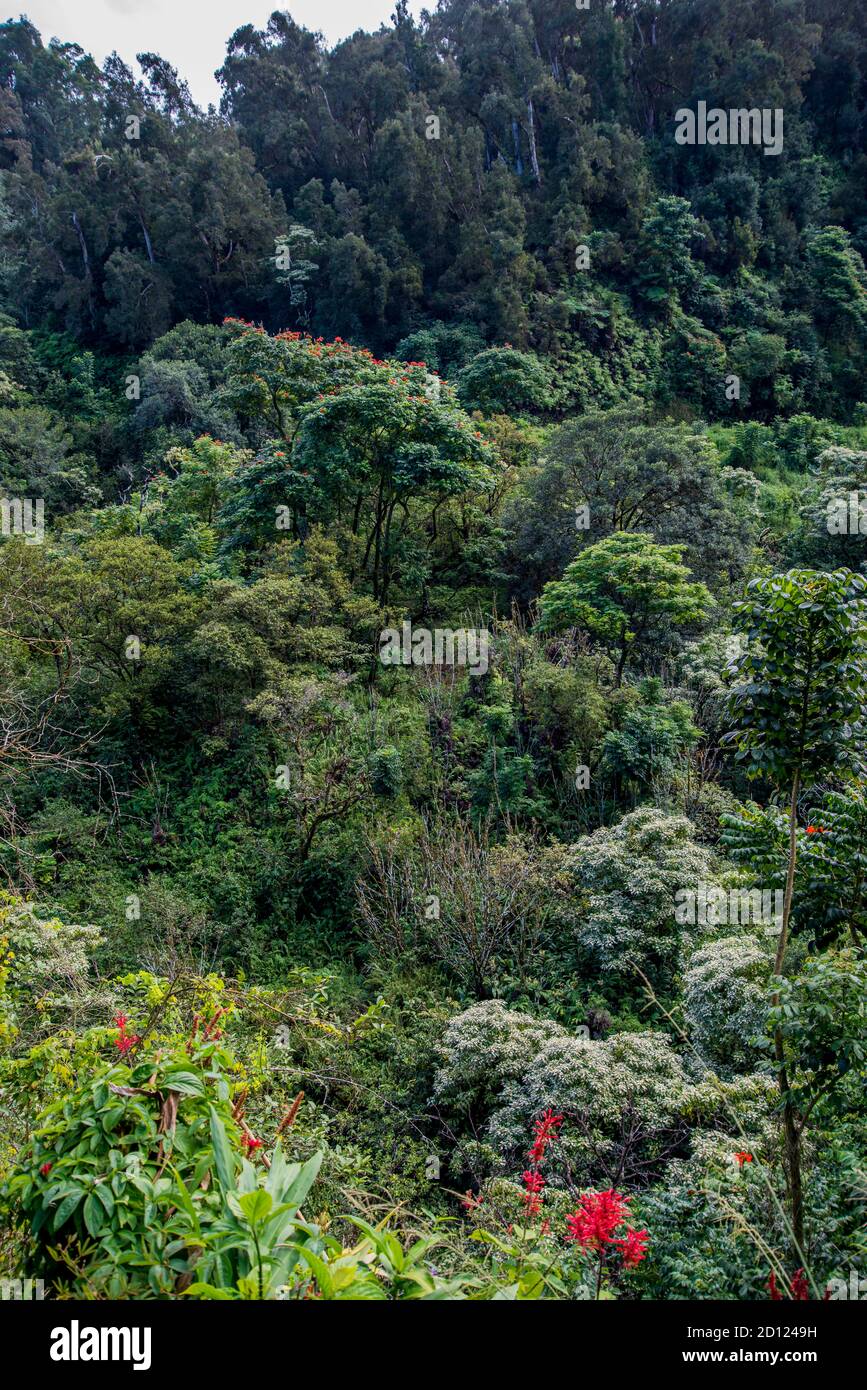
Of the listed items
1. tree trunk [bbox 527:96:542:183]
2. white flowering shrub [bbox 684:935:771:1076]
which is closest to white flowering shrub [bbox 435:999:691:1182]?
white flowering shrub [bbox 684:935:771:1076]

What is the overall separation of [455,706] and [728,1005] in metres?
5.58

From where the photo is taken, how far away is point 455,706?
1012 cm

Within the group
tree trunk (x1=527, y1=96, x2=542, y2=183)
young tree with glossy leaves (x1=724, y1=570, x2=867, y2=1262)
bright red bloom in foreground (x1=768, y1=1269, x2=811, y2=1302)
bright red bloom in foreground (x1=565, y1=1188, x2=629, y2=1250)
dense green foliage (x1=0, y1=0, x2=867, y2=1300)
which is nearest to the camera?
bright red bloom in foreground (x1=565, y1=1188, x2=629, y2=1250)

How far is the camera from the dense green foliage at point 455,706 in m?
3.10

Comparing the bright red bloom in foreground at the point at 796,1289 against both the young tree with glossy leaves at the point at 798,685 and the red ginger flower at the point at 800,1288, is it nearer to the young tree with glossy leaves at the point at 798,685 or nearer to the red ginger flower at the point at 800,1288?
the red ginger flower at the point at 800,1288

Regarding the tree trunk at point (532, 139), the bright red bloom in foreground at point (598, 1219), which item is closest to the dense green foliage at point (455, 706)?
the bright red bloom in foreground at point (598, 1219)

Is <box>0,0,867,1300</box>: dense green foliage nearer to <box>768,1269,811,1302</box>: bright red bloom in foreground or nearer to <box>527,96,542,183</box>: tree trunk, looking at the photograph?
<box>527,96,542,183</box>: tree trunk

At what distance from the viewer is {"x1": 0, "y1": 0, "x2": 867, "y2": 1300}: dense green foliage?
310 centimetres

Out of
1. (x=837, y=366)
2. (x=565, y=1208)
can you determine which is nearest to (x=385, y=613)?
(x=565, y=1208)

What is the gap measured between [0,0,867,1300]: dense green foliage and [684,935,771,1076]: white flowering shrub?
0.03 m

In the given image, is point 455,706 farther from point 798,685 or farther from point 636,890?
point 798,685

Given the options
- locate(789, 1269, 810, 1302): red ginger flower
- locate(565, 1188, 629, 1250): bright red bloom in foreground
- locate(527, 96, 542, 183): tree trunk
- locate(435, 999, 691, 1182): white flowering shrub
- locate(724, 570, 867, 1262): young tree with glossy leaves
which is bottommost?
locate(435, 999, 691, 1182): white flowering shrub
